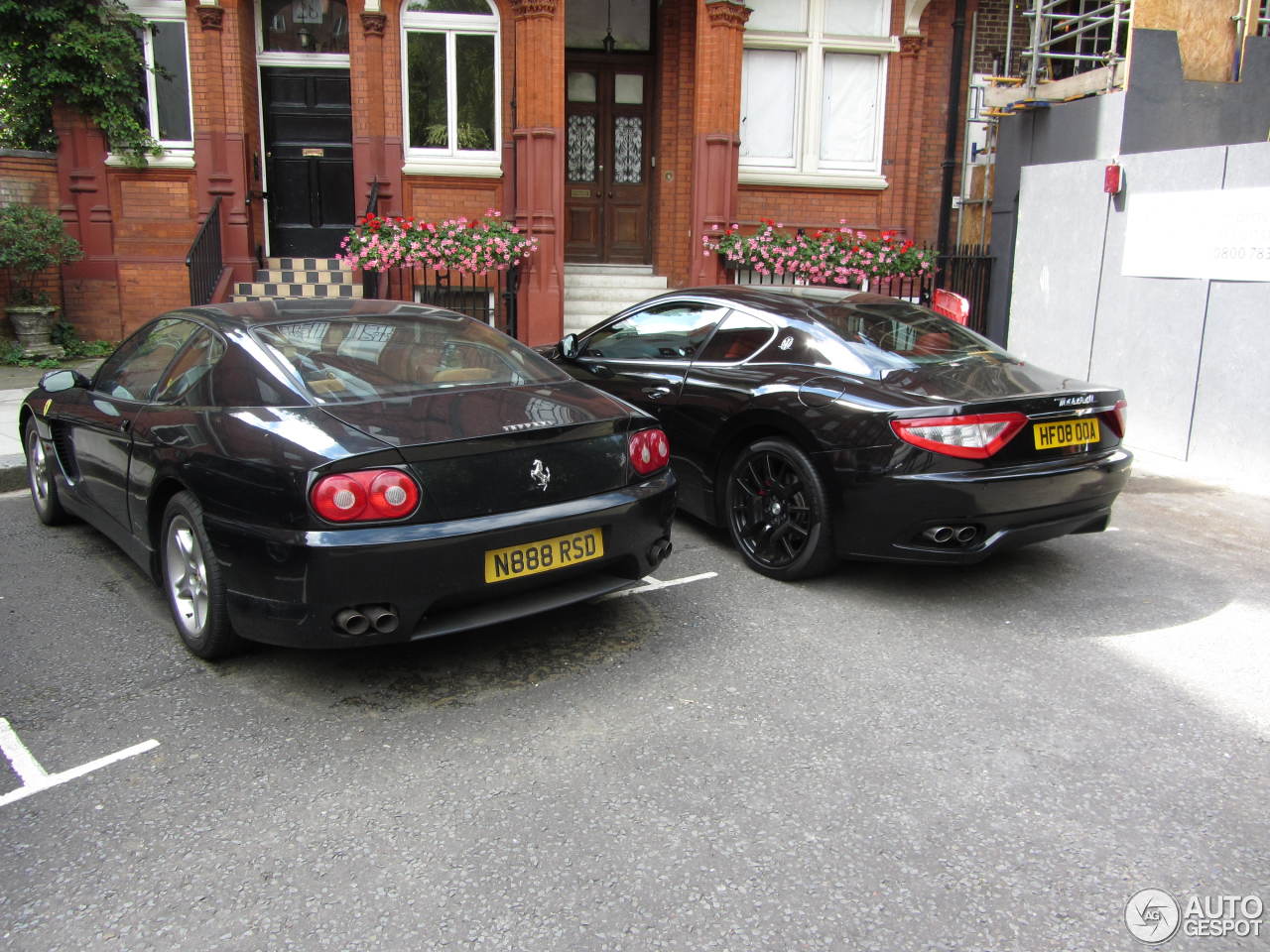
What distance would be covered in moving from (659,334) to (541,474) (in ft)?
8.08

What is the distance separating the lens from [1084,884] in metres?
2.63

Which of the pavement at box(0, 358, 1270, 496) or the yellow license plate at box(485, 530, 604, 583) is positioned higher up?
the yellow license plate at box(485, 530, 604, 583)

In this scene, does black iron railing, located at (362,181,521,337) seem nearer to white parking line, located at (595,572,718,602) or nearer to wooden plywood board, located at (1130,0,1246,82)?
wooden plywood board, located at (1130,0,1246,82)

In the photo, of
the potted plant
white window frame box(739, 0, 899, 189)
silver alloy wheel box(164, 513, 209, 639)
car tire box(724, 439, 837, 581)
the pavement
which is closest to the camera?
silver alloy wheel box(164, 513, 209, 639)

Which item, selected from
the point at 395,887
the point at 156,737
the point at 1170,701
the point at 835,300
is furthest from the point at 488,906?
the point at 835,300

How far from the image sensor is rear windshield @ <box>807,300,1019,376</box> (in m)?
4.93

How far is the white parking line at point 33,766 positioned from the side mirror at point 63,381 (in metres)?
2.34

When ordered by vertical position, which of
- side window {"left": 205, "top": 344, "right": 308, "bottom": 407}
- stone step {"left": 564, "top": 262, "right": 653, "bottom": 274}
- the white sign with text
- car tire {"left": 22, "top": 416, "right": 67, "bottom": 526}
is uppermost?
the white sign with text

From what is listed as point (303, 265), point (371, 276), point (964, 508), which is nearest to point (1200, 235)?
point (964, 508)

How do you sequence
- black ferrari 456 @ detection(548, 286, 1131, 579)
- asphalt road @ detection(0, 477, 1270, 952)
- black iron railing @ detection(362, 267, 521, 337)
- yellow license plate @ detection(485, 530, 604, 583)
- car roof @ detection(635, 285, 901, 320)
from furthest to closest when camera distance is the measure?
1. black iron railing @ detection(362, 267, 521, 337)
2. car roof @ detection(635, 285, 901, 320)
3. black ferrari 456 @ detection(548, 286, 1131, 579)
4. yellow license plate @ detection(485, 530, 604, 583)
5. asphalt road @ detection(0, 477, 1270, 952)

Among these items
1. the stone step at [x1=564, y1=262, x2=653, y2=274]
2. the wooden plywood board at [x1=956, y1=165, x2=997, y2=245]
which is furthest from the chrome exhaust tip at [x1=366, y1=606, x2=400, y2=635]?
the wooden plywood board at [x1=956, y1=165, x2=997, y2=245]

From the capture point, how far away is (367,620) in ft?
11.3

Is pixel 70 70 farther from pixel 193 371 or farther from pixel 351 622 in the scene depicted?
pixel 351 622

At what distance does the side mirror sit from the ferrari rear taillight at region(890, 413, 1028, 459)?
4.16 metres
